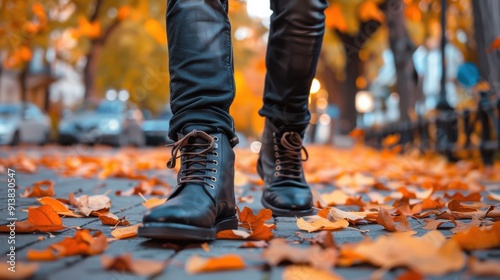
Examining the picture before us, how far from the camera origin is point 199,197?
6.23 ft

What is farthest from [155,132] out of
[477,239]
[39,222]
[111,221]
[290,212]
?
[477,239]

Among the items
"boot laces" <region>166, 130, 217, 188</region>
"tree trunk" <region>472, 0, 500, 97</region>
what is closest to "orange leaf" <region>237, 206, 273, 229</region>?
"boot laces" <region>166, 130, 217, 188</region>

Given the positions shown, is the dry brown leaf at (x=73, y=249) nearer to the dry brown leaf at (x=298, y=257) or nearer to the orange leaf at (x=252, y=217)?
the dry brown leaf at (x=298, y=257)

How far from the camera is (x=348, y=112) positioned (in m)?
19.8

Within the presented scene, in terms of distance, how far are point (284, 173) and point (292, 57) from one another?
486 millimetres

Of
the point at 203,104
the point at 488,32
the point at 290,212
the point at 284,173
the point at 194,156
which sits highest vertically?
the point at 488,32

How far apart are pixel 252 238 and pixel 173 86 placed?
0.59 meters

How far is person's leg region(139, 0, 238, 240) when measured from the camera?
1983 mm

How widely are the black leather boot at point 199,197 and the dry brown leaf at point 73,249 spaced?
15cm

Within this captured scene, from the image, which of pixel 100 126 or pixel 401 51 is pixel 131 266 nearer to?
pixel 401 51

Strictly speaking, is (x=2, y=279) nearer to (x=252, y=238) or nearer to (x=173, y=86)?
(x=252, y=238)

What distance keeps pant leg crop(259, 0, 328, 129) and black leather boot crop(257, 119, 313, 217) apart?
62 millimetres

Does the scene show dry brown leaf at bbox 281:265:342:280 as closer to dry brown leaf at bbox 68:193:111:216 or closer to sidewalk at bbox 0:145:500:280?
sidewalk at bbox 0:145:500:280

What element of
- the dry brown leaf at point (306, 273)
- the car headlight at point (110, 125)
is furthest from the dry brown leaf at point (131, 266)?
the car headlight at point (110, 125)
